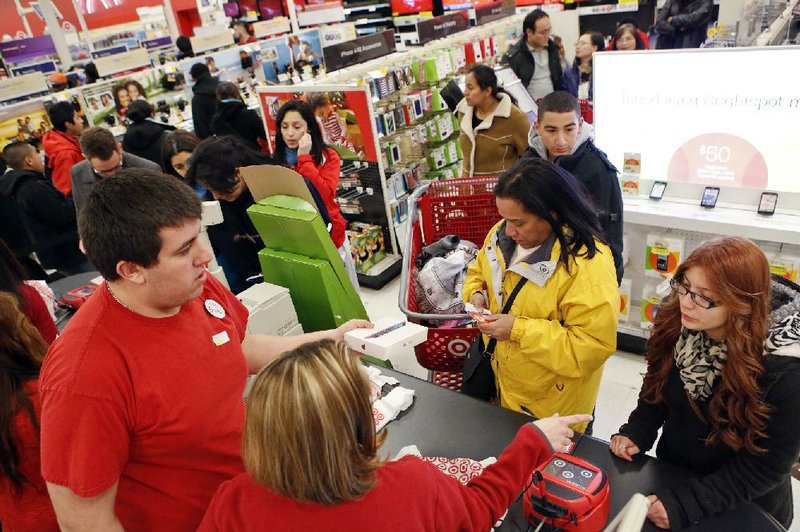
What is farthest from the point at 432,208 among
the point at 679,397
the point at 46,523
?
the point at 46,523

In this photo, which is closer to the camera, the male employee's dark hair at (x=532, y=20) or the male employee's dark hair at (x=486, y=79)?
the male employee's dark hair at (x=486, y=79)

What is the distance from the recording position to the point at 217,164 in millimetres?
3074

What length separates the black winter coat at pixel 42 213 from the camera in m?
4.60

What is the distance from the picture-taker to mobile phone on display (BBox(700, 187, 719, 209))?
3217 millimetres

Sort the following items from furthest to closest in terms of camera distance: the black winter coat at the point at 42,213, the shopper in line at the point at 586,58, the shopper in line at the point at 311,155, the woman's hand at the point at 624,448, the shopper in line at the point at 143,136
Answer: the shopper in line at the point at 586,58
the shopper in line at the point at 143,136
the black winter coat at the point at 42,213
the shopper in line at the point at 311,155
the woman's hand at the point at 624,448

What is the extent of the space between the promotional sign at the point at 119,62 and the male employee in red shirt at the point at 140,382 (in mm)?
7873

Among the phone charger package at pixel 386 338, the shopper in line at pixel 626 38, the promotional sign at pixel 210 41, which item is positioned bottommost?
the phone charger package at pixel 386 338

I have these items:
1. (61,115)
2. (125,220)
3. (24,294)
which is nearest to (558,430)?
(125,220)

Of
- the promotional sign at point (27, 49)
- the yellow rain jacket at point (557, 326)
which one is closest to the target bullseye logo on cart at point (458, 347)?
the yellow rain jacket at point (557, 326)

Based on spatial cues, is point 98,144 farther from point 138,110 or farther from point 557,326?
point 557,326

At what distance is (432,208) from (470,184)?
10.5 inches

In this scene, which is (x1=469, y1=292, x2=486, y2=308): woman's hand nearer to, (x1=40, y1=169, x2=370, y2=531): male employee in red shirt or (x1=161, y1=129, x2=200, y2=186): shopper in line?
(x1=40, y1=169, x2=370, y2=531): male employee in red shirt

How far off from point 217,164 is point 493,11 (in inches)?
301

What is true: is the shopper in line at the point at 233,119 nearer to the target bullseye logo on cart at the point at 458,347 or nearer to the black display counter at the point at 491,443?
the target bullseye logo on cart at the point at 458,347
